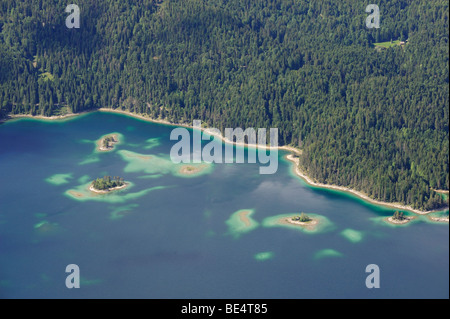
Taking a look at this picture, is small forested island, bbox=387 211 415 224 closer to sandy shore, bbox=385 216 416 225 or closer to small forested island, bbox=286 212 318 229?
sandy shore, bbox=385 216 416 225

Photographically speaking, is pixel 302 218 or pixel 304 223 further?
pixel 302 218

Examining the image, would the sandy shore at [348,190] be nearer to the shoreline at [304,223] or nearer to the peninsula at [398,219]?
the peninsula at [398,219]

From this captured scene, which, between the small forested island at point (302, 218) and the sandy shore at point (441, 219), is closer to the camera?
the sandy shore at point (441, 219)

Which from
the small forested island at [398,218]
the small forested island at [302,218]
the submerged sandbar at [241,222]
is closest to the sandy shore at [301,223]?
the small forested island at [302,218]

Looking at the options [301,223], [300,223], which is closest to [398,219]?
[301,223]

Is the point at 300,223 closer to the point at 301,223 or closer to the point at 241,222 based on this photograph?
the point at 301,223

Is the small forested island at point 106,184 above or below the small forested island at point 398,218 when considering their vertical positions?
above

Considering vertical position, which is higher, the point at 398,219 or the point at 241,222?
the point at 398,219

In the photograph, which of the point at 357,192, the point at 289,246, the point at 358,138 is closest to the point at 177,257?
the point at 289,246

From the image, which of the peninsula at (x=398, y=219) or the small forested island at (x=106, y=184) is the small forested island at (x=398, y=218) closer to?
the peninsula at (x=398, y=219)
